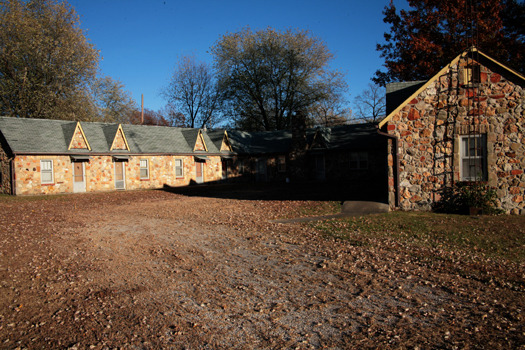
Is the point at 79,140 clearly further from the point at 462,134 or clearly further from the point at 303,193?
the point at 462,134

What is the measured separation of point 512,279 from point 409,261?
1700mm

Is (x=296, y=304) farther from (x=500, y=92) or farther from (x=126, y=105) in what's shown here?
(x=126, y=105)

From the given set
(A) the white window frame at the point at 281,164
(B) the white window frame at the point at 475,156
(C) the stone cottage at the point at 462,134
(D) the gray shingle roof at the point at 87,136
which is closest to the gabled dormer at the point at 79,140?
(D) the gray shingle roof at the point at 87,136

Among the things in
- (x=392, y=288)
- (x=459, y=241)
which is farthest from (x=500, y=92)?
(x=392, y=288)

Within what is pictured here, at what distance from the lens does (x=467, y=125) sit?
12984 millimetres

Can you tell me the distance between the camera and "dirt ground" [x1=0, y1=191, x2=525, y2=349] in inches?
169

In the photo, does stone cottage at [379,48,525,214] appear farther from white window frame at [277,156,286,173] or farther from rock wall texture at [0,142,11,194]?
rock wall texture at [0,142,11,194]

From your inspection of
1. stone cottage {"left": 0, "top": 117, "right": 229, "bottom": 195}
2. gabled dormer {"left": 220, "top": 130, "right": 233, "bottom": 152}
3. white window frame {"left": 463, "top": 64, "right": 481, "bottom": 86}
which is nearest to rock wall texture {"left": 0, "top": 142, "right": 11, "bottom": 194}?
stone cottage {"left": 0, "top": 117, "right": 229, "bottom": 195}

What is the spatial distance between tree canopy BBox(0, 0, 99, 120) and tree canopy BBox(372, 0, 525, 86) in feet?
95.2

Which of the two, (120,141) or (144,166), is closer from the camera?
(120,141)

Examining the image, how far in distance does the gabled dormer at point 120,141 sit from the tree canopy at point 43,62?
33.4 ft

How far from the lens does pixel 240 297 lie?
5574 millimetres

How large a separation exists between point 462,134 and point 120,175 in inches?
900

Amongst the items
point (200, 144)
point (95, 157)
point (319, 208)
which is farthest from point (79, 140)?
point (319, 208)
